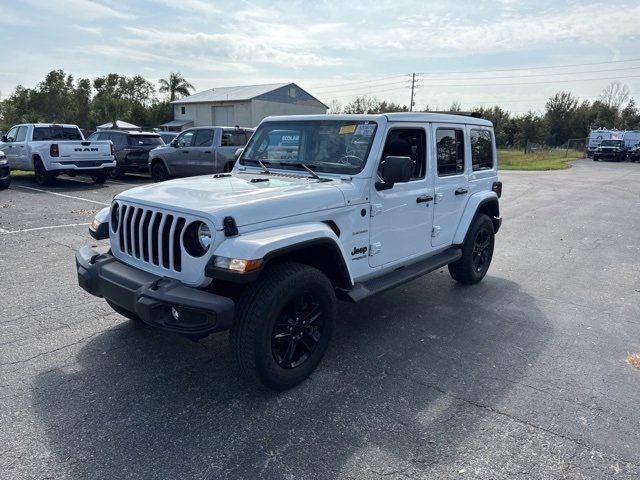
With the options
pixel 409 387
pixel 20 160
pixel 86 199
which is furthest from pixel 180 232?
pixel 20 160

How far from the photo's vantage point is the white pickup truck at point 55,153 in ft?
43.1

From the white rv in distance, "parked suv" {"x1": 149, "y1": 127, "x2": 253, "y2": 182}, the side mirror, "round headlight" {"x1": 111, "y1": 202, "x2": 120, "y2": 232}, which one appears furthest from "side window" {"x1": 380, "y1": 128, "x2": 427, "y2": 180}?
the white rv in distance

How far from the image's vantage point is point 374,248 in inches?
157

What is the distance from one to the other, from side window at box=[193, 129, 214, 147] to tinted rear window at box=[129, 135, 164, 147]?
302cm

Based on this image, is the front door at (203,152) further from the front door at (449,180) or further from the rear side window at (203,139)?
the front door at (449,180)

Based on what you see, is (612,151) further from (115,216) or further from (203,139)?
(115,216)

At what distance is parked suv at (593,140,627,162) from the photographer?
36.6 meters

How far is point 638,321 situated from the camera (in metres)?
4.82

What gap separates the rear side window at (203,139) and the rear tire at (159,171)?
1.42 meters

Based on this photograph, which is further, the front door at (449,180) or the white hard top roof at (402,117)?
the front door at (449,180)

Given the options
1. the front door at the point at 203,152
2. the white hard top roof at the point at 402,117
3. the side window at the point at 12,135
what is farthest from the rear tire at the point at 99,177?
the white hard top roof at the point at 402,117

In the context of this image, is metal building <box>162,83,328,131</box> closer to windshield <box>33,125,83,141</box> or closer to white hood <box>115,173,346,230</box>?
windshield <box>33,125,83,141</box>

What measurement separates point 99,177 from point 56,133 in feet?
5.48

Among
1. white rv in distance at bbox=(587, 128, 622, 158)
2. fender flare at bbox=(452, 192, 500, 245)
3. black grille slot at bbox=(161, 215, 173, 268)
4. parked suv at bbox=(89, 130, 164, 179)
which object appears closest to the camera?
black grille slot at bbox=(161, 215, 173, 268)
